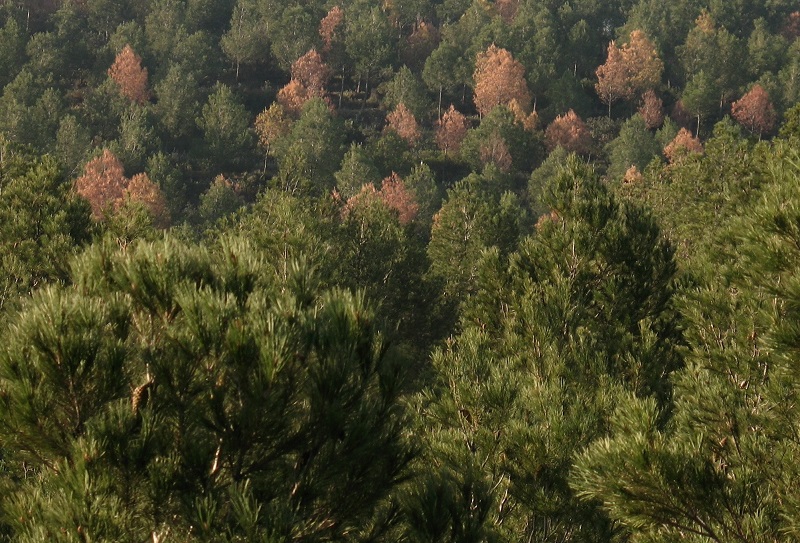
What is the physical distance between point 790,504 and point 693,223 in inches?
1074

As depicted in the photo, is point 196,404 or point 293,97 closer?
point 196,404

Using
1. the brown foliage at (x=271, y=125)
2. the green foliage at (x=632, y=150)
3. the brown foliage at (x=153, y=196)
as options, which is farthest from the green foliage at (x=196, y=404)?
the brown foliage at (x=271, y=125)

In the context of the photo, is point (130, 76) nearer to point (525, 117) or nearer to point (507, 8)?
point (525, 117)

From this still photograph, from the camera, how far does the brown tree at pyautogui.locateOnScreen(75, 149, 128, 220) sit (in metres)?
71.4

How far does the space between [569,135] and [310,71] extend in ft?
104

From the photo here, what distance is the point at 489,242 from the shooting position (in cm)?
4075

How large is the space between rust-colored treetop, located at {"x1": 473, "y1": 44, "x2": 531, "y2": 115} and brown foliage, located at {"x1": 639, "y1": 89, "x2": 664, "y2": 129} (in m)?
13.4

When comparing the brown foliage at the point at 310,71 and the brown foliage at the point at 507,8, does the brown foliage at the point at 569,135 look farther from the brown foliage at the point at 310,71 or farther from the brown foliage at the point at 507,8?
the brown foliage at the point at 507,8

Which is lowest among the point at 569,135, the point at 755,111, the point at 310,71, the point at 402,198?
the point at 755,111

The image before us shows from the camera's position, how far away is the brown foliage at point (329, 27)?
112 meters

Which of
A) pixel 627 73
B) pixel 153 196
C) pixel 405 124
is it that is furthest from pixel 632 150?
pixel 153 196

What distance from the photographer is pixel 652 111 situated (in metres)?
104

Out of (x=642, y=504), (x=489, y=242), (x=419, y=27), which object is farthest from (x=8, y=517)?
(x=419, y=27)

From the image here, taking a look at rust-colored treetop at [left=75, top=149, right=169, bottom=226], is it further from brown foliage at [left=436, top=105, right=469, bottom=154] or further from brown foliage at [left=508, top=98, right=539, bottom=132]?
brown foliage at [left=508, top=98, right=539, bottom=132]
